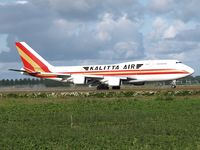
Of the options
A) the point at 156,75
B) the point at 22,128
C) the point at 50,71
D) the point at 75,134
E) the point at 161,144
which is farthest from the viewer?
the point at 50,71

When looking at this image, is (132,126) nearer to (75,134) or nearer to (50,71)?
(75,134)

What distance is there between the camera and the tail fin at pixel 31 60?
8488 cm

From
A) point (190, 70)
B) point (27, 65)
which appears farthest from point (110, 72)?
point (27, 65)

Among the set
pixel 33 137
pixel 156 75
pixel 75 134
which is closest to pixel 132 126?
pixel 75 134

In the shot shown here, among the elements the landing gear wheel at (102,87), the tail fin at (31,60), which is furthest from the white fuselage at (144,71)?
the tail fin at (31,60)

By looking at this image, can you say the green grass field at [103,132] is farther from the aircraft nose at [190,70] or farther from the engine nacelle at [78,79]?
the engine nacelle at [78,79]

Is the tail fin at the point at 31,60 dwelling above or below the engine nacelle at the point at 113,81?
above

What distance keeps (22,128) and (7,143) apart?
203 inches

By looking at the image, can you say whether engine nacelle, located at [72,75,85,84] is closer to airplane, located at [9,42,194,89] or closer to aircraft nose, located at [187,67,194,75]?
airplane, located at [9,42,194,89]

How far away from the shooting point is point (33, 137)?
1858cm

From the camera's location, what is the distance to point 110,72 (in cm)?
7550

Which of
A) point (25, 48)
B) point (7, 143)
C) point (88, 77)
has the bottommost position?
point (7, 143)

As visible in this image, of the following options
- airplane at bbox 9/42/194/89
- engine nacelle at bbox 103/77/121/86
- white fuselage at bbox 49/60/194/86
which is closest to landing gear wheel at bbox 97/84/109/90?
airplane at bbox 9/42/194/89

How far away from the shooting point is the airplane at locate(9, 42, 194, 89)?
7131 cm
